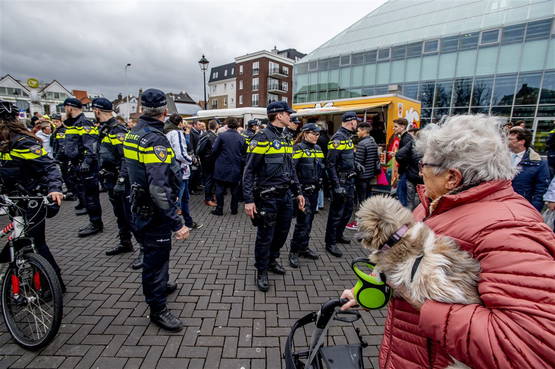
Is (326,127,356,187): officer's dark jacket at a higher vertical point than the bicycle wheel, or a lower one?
higher

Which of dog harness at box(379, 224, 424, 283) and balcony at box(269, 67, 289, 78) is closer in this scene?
dog harness at box(379, 224, 424, 283)

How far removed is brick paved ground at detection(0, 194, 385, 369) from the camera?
2.37 meters

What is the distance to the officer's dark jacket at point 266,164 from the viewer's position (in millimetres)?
3318

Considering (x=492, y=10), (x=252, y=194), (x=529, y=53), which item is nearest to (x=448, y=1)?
(x=492, y=10)

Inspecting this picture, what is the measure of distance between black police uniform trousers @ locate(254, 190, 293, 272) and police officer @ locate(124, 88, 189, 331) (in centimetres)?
107

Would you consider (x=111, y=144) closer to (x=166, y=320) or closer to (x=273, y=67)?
(x=166, y=320)

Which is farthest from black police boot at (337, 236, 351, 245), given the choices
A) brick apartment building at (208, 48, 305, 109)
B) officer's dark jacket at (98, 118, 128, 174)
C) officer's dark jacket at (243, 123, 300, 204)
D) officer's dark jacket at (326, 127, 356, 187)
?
brick apartment building at (208, 48, 305, 109)

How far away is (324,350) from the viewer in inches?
71.3

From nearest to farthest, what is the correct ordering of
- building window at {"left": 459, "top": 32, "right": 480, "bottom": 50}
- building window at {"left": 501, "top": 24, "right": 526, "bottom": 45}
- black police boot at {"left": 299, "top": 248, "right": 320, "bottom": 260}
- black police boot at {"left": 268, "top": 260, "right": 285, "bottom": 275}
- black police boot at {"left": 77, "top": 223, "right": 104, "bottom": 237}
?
black police boot at {"left": 268, "top": 260, "right": 285, "bottom": 275} < black police boot at {"left": 299, "top": 248, "right": 320, "bottom": 260} < black police boot at {"left": 77, "top": 223, "right": 104, "bottom": 237} < building window at {"left": 501, "top": 24, "right": 526, "bottom": 45} < building window at {"left": 459, "top": 32, "right": 480, "bottom": 50}

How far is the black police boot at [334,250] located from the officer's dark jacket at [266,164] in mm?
1765

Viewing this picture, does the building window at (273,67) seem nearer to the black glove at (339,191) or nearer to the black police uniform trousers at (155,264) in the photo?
the black glove at (339,191)

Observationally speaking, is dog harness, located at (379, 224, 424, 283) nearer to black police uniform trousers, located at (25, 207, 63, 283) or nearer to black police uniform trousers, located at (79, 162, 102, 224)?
black police uniform trousers, located at (25, 207, 63, 283)

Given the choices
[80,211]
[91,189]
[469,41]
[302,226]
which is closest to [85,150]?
[91,189]

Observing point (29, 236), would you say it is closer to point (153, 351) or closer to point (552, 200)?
point (153, 351)
